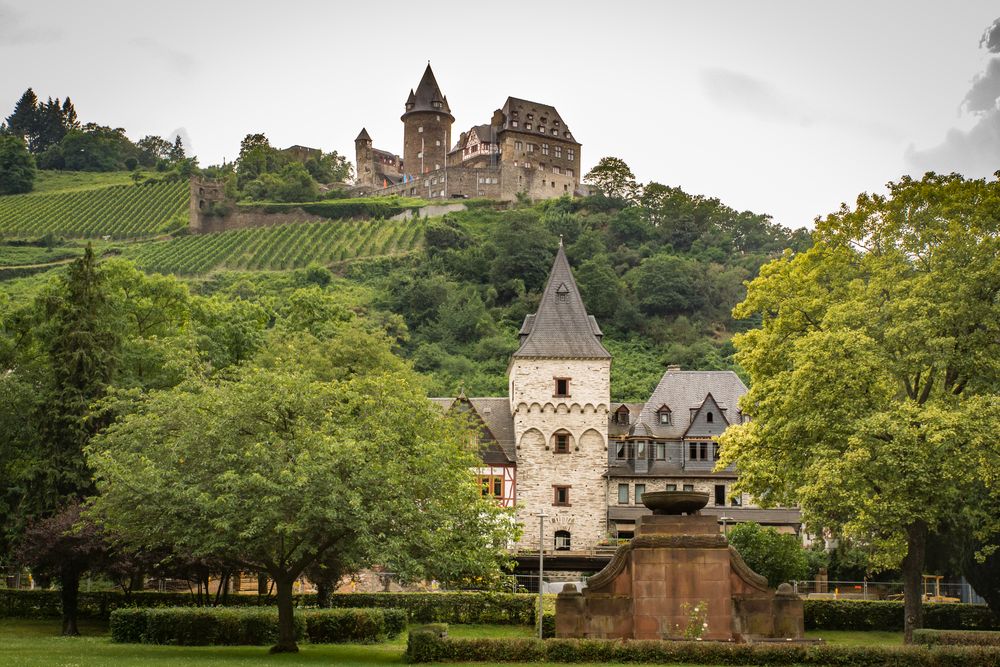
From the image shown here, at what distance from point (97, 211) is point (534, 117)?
204 feet

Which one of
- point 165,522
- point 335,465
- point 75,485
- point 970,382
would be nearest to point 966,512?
point 970,382

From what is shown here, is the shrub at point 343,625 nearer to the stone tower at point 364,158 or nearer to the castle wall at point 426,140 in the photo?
the castle wall at point 426,140

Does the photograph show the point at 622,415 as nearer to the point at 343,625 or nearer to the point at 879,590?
the point at 879,590

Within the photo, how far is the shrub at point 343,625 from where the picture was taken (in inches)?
1305

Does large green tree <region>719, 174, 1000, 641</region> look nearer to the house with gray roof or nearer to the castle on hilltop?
the house with gray roof

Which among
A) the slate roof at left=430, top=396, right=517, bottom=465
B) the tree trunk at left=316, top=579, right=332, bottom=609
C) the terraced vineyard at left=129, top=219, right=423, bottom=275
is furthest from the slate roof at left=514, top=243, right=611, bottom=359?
the terraced vineyard at left=129, top=219, right=423, bottom=275

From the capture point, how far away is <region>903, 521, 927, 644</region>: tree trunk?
111 feet

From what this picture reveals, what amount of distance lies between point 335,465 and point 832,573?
3632 centimetres

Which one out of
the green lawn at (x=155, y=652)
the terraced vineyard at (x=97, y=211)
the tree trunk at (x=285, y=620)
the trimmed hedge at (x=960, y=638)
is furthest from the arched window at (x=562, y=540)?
the terraced vineyard at (x=97, y=211)

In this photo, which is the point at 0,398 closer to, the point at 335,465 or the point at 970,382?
the point at 335,465

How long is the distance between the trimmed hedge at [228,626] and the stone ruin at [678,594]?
8046mm

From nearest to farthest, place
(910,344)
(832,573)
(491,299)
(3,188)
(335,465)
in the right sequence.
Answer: (335,465), (910,344), (832,573), (491,299), (3,188)

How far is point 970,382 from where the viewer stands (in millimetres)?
35562

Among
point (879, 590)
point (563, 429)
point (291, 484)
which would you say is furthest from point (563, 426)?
point (291, 484)
